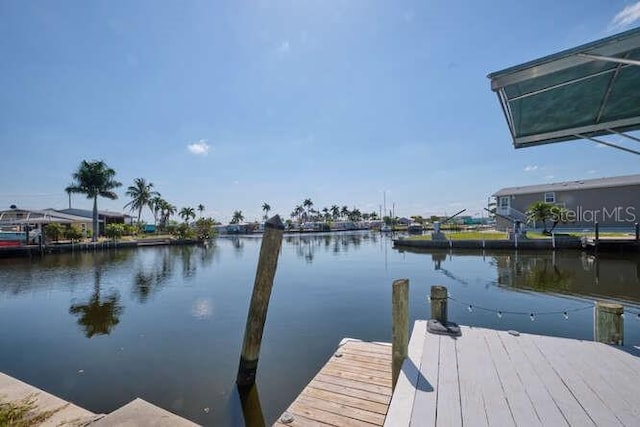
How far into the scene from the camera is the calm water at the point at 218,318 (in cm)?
609

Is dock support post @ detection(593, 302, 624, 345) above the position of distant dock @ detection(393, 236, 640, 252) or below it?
above

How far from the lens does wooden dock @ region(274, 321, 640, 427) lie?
2760 millimetres

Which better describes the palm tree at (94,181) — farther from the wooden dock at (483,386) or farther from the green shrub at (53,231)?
the wooden dock at (483,386)

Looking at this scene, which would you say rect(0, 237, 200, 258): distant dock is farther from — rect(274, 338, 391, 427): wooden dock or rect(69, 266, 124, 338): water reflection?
rect(274, 338, 391, 427): wooden dock

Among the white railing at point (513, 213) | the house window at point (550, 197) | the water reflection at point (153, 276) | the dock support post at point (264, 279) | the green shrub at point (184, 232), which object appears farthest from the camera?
the green shrub at point (184, 232)

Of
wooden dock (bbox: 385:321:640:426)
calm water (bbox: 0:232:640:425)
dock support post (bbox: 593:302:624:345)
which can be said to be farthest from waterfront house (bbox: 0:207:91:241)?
dock support post (bbox: 593:302:624:345)

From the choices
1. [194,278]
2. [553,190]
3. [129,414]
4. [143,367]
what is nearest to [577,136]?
[129,414]

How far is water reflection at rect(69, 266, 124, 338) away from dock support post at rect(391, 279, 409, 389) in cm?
912

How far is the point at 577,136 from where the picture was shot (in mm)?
5316

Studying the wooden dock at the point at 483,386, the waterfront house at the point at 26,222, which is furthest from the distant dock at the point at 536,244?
the waterfront house at the point at 26,222

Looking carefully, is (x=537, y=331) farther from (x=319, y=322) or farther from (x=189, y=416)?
(x=189, y=416)

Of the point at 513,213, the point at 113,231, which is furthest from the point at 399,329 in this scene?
the point at 113,231

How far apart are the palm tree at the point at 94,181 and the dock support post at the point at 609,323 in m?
50.4

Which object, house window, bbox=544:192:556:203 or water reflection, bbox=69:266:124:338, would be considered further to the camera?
house window, bbox=544:192:556:203
